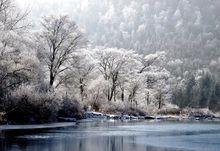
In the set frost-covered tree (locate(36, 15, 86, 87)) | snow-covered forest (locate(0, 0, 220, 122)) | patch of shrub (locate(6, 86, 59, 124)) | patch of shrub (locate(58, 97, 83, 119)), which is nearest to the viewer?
patch of shrub (locate(6, 86, 59, 124))

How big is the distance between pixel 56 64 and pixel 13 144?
34.7 metres

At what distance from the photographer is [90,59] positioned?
80625 mm

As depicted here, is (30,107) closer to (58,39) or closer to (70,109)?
(70,109)

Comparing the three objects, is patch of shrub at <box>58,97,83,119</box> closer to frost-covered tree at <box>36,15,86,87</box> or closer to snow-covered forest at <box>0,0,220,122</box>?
snow-covered forest at <box>0,0,220,122</box>

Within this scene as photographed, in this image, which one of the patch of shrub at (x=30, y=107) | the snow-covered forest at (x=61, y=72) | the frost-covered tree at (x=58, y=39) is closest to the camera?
the patch of shrub at (x=30, y=107)

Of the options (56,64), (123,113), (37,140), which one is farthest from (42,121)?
(123,113)

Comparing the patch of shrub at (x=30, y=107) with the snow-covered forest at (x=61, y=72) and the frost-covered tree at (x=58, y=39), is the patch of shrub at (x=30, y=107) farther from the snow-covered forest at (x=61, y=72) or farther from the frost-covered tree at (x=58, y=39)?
the frost-covered tree at (x=58, y=39)

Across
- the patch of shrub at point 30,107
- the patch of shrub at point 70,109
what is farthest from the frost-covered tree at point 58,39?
the patch of shrub at point 30,107

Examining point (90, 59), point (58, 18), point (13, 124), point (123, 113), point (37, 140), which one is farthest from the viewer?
point (90, 59)

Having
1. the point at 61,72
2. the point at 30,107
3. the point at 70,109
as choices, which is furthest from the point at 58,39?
the point at 30,107

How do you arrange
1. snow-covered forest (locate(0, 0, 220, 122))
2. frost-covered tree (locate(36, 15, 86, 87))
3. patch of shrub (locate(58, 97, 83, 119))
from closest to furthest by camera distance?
1. snow-covered forest (locate(0, 0, 220, 122))
2. patch of shrub (locate(58, 97, 83, 119))
3. frost-covered tree (locate(36, 15, 86, 87))

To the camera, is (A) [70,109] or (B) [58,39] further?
(B) [58,39]

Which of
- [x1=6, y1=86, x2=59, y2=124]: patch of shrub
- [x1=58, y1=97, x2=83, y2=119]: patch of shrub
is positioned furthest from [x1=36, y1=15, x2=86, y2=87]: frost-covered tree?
[x1=6, y1=86, x2=59, y2=124]: patch of shrub

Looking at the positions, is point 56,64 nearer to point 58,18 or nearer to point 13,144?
point 58,18
